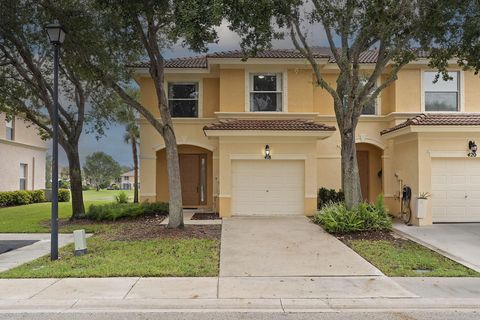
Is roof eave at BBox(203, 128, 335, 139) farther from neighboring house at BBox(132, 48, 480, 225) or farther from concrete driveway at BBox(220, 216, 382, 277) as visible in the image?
concrete driveway at BBox(220, 216, 382, 277)

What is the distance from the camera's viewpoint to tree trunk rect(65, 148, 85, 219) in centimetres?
1564

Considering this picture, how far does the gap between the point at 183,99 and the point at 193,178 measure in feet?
12.3

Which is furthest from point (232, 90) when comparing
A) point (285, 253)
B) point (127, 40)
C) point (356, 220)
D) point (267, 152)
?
point (285, 253)

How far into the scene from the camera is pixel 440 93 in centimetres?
1698

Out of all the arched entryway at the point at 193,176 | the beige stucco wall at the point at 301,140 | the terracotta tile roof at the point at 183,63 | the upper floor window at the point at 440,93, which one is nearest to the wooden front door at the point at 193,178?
the arched entryway at the point at 193,176

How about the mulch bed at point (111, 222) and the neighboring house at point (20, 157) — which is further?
the neighboring house at point (20, 157)

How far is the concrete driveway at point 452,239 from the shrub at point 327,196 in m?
2.91

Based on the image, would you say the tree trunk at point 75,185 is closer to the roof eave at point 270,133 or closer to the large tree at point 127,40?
the large tree at point 127,40

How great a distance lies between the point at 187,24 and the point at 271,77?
835 centimetres

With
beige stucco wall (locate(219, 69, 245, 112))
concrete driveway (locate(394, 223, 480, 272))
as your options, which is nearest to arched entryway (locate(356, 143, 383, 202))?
concrete driveway (locate(394, 223, 480, 272))

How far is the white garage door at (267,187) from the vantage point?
1534 cm

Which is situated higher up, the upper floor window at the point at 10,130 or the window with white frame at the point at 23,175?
the upper floor window at the point at 10,130

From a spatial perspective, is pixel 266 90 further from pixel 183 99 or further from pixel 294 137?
pixel 183 99

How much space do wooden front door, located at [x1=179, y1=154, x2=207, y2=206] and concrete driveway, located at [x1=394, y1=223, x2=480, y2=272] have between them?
351 inches
